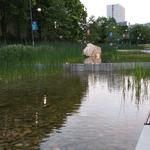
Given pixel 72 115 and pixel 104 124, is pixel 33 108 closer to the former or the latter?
pixel 72 115

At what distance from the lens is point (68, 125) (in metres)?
8.17

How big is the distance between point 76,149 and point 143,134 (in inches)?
37.9

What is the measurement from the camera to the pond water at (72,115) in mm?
6961

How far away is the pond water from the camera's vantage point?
6961 millimetres

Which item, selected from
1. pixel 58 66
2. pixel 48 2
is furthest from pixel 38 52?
pixel 48 2

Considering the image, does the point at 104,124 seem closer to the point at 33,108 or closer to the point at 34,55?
the point at 33,108

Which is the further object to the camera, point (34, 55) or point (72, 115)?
point (34, 55)

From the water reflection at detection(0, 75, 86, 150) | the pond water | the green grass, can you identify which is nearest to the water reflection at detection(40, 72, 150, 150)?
the pond water

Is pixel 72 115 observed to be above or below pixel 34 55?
below

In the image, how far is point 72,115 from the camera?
921 centimetres

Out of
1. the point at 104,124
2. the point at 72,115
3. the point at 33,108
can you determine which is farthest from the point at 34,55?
the point at 104,124

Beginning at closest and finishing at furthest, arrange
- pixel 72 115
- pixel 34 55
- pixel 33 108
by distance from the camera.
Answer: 1. pixel 72 115
2. pixel 33 108
3. pixel 34 55

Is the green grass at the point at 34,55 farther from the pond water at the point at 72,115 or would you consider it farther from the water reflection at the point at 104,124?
the water reflection at the point at 104,124

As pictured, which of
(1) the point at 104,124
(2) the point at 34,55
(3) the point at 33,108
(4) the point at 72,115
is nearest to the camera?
(1) the point at 104,124
